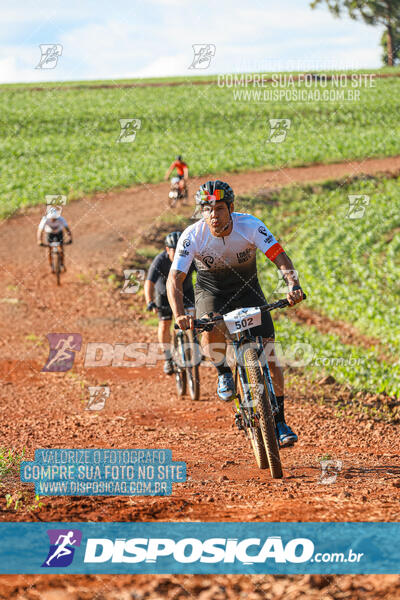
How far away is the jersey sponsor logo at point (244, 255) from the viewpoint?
623cm

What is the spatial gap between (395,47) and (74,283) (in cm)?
5540

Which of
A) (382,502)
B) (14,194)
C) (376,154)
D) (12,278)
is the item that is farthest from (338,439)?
(376,154)

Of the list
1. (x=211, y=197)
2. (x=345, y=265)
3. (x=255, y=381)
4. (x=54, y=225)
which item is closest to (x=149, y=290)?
(x=211, y=197)

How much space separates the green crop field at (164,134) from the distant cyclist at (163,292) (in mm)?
20390

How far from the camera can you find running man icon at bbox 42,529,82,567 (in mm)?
3990

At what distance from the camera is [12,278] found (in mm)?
20391

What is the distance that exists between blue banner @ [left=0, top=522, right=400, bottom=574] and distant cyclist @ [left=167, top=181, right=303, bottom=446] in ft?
5.47

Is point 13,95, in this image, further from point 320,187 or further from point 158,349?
point 158,349

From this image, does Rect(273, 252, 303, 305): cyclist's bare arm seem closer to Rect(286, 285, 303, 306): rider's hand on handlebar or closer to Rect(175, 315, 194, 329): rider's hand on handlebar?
Rect(286, 285, 303, 306): rider's hand on handlebar

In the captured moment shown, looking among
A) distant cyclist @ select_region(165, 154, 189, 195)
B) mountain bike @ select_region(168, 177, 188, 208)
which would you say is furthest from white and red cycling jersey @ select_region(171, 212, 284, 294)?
mountain bike @ select_region(168, 177, 188, 208)

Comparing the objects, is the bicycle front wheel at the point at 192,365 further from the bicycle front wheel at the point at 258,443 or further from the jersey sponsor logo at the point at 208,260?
the bicycle front wheel at the point at 258,443

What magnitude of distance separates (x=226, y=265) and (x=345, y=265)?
46.2 ft

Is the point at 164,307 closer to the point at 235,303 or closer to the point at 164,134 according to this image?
the point at 235,303

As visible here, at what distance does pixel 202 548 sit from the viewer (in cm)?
411
